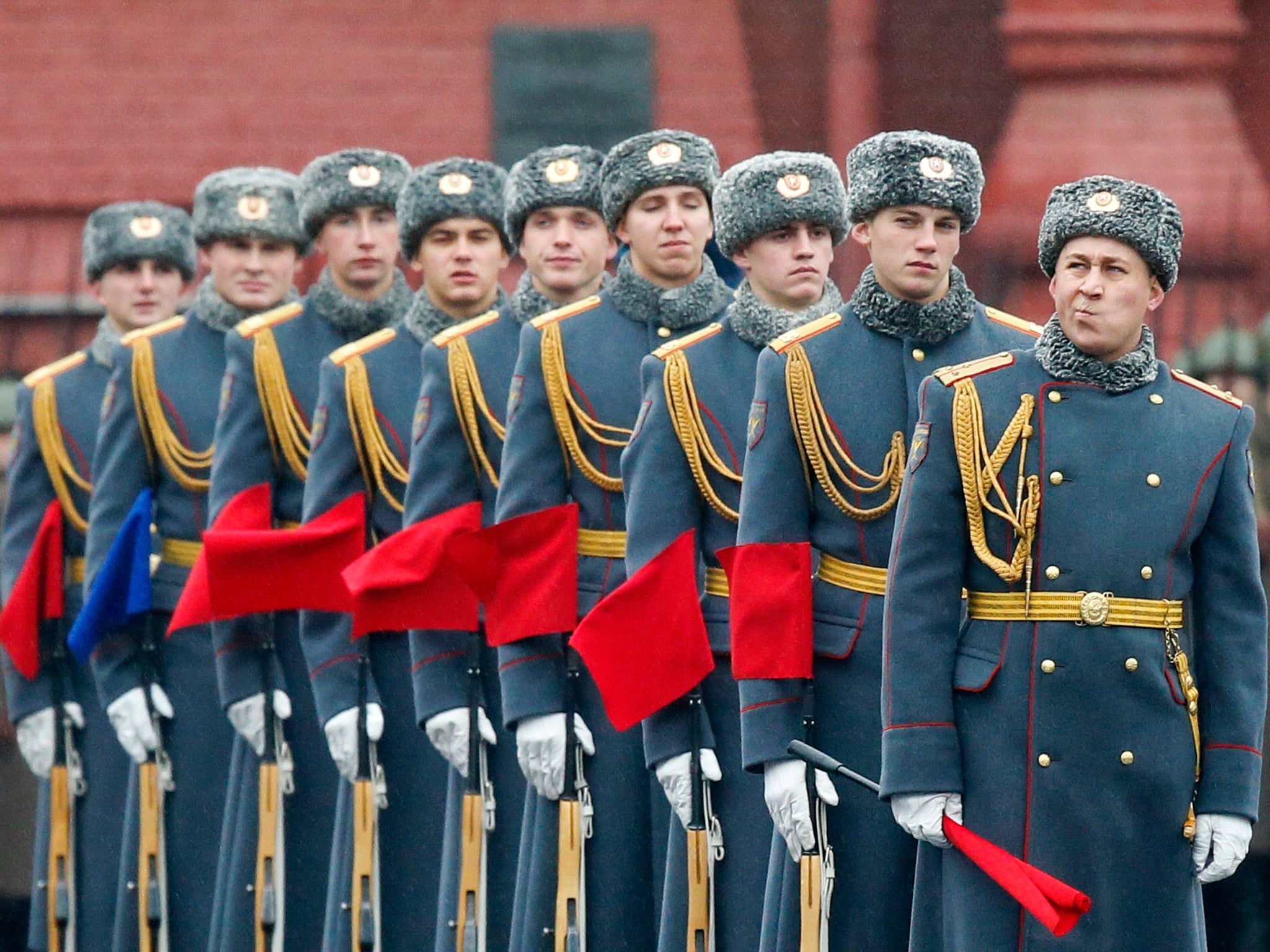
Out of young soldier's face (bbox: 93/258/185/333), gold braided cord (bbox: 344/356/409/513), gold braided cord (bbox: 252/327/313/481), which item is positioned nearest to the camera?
gold braided cord (bbox: 344/356/409/513)

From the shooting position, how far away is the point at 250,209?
8.43m

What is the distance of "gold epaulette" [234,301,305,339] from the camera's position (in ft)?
25.9

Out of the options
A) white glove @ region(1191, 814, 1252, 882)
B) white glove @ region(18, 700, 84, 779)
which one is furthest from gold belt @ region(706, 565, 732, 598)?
white glove @ region(18, 700, 84, 779)

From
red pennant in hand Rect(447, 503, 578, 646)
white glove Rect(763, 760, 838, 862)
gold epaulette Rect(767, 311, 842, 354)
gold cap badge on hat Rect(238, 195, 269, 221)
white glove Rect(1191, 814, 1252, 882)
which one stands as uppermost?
gold cap badge on hat Rect(238, 195, 269, 221)

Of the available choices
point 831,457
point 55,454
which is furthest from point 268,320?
point 831,457

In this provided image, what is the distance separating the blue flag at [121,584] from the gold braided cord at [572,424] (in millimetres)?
1688

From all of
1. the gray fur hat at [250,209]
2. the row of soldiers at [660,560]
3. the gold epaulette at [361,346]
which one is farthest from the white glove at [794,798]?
the gray fur hat at [250,209]

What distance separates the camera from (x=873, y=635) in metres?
5.76

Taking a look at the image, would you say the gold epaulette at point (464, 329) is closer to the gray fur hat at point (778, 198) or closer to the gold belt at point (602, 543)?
the gold belt at point (602, 543)

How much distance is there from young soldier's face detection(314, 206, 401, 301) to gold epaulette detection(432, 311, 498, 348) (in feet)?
2.32

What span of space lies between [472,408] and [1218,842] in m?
2.39

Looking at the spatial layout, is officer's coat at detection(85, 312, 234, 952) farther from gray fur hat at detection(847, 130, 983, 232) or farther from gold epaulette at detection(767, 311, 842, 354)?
gray fur hat at detection(847, 130, 983, 232)

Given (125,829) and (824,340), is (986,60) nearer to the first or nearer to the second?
(125,829)

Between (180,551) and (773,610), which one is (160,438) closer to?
(180,551)
